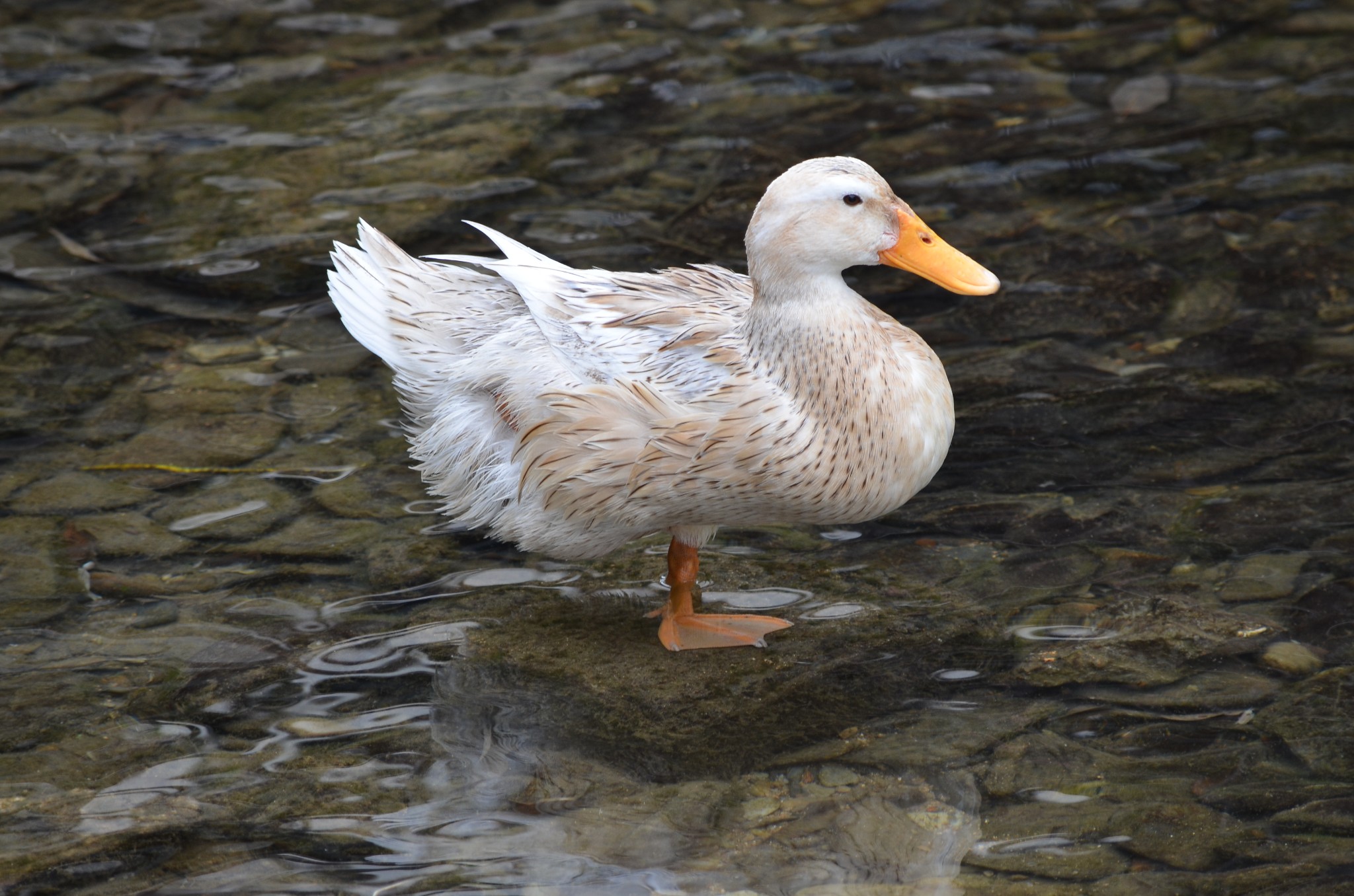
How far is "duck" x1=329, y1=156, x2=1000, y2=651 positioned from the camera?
4.07 meters

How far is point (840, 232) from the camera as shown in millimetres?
4027

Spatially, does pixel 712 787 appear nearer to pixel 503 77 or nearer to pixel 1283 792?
pixel 1283 792

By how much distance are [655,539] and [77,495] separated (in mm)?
2133

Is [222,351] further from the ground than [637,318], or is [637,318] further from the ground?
[637,318]

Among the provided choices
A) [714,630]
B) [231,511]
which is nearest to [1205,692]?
[714,630]

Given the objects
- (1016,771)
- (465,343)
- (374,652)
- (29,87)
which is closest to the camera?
(1016,771)

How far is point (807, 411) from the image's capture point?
4.08m

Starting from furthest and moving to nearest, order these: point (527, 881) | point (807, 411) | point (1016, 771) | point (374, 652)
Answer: point (374, 652)
point (807, 411)
point (1016, 771)
point (527, 881)

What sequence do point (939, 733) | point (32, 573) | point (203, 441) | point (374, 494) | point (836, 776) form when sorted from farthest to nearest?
point (203, 441), point (374, 494), point (32, 573), point (939, 733), point (836, 776)

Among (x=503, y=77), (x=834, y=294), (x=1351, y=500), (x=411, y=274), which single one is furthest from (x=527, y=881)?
(x=503, y=77)

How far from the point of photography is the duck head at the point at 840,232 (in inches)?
157

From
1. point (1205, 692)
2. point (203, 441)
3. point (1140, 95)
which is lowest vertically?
point (1205, 692)

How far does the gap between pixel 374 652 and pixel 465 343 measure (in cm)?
108

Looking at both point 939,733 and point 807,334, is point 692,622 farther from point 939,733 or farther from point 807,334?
point 807,334
